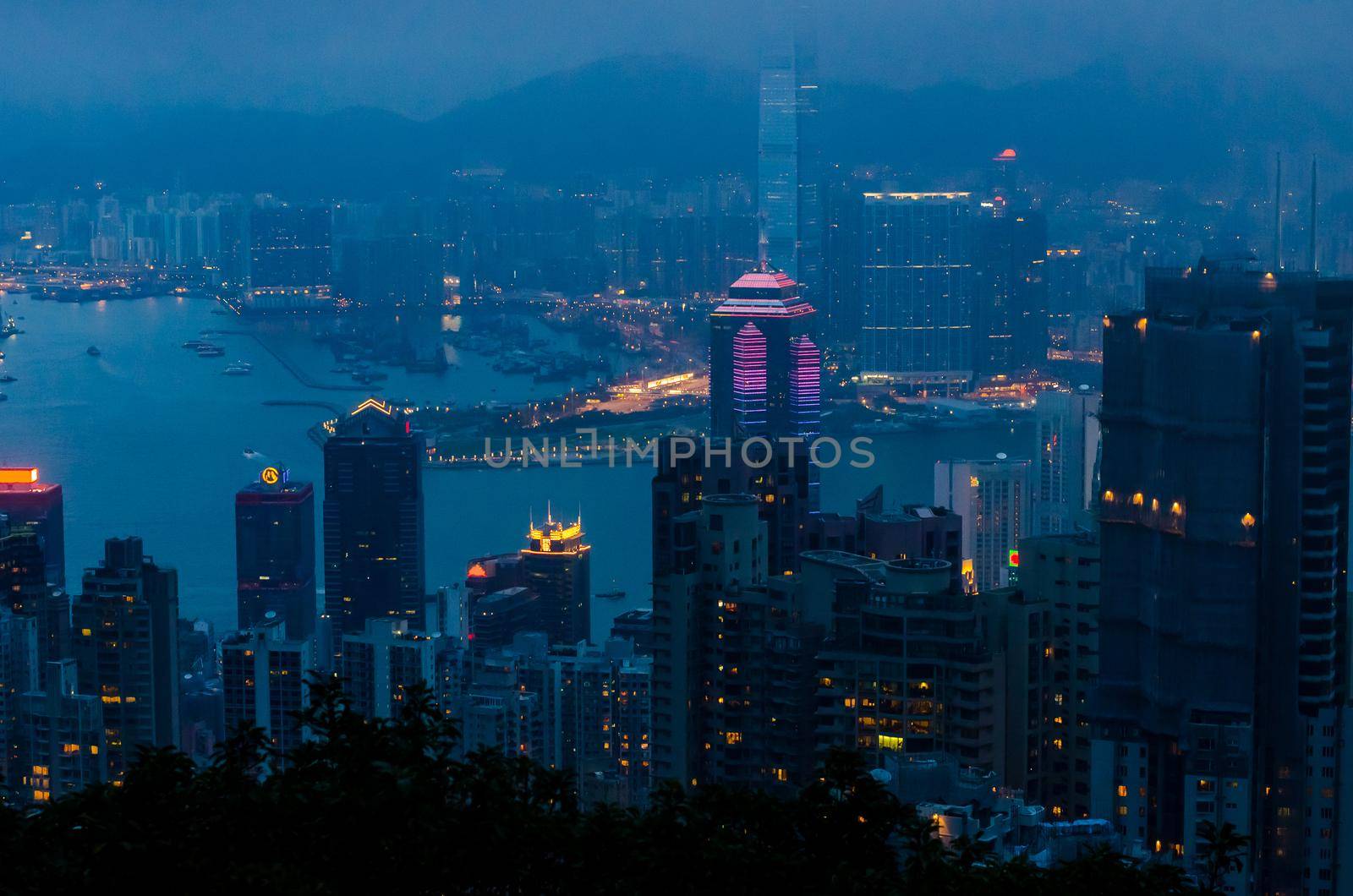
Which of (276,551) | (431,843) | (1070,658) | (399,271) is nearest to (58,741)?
(1070,658)

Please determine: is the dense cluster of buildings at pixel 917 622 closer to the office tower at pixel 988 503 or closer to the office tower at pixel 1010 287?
the office tower at pixel 988 503

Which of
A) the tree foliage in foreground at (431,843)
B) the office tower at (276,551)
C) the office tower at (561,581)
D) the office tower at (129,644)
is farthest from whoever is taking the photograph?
the office tower at (276,551)

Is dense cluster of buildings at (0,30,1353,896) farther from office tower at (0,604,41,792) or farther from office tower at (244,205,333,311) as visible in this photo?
office tower at (244,205,333,311)

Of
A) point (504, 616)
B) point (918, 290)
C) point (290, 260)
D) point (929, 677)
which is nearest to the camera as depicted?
point (929, 677)

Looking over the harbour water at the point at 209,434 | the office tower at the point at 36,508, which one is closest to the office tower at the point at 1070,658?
the office tower at the point at 36,508

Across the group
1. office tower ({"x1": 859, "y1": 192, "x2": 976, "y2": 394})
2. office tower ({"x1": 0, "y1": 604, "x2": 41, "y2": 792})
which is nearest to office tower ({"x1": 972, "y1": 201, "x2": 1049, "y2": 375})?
office tower ({"x1": 859, "y1": 192, "x2": 976, "y2": 394})

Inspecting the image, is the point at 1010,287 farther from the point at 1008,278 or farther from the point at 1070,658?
the point at 1070,658
